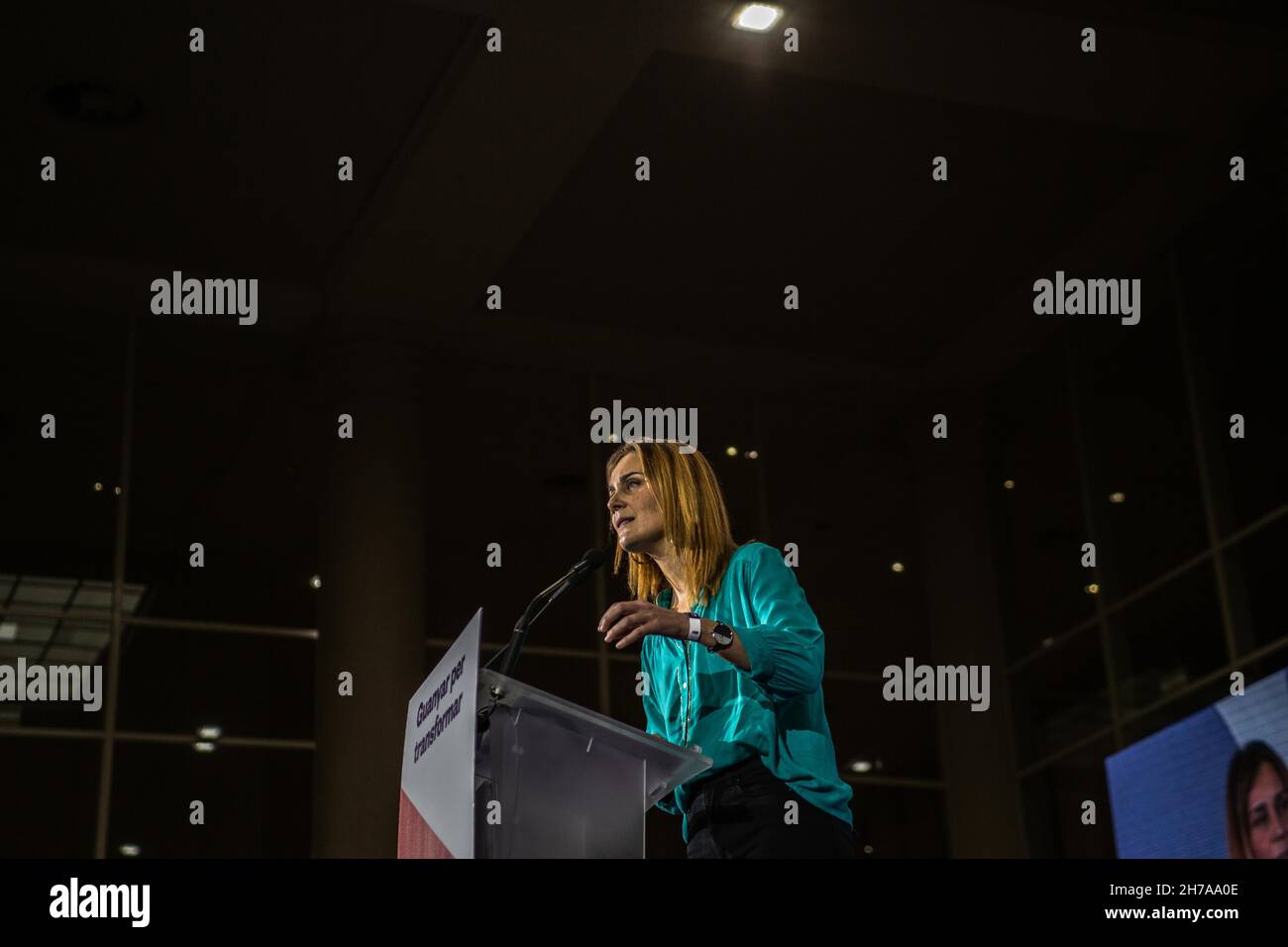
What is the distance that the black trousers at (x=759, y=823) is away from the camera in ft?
8.70

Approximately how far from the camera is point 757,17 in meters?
6.94

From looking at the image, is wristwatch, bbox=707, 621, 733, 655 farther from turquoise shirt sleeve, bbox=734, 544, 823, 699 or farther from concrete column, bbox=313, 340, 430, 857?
concrete column, bbox=313, 340, 430, 857

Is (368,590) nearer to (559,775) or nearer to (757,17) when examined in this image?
(757,17)

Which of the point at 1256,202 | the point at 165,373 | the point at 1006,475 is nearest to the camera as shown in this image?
the point at 1256,202

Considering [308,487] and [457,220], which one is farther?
[308,487]

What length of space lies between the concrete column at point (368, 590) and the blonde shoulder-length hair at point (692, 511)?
5486 mm

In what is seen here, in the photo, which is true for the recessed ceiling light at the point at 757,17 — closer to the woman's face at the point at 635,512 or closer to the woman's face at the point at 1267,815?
the woman's face at the point at 1267,815

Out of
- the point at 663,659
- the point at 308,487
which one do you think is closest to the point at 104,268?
the point at 308,487

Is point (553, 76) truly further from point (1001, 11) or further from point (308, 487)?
point (308, 487)

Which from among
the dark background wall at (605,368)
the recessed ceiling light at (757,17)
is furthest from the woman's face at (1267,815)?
the recessed ceiling light at (757,17)

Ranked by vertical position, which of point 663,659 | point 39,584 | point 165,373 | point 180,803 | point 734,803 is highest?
point 165,373

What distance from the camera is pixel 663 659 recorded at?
2.96 metres

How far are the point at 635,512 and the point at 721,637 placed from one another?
1.59 feet

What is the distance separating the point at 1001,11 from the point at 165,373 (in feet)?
17.2
